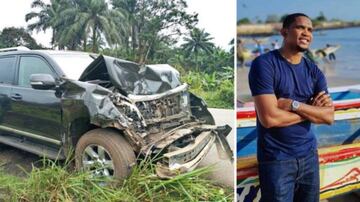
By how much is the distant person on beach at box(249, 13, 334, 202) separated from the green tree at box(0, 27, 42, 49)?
1.18 m

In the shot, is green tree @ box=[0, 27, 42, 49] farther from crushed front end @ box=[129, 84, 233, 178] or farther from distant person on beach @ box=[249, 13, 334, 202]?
distant person on beach @ box=[249, 13, 334, 202]

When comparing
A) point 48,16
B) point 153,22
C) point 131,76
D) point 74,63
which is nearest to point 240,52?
point 153,22

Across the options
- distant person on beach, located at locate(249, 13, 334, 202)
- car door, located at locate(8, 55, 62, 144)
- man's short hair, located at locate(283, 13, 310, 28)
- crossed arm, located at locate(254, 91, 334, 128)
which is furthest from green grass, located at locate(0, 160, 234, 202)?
man's short hair, located at locate(283, 13, 310, 28)

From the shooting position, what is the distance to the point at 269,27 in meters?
2.62

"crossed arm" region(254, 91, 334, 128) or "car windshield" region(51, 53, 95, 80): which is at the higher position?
"car windshield" region(51, 53, 95, 80)

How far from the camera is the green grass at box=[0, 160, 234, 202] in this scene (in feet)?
7.94

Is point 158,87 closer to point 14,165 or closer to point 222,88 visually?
point 222,88

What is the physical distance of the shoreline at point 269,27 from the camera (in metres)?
2.54

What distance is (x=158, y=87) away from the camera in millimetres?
2457

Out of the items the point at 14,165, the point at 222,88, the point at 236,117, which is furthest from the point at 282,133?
the point at 14,165

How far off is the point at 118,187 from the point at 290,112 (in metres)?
0.99

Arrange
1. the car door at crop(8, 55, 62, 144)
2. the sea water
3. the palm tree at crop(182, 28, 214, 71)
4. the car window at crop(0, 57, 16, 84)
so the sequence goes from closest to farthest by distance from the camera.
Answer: the palm tree at crop(182, 28, 214, 71), the car door at crop(8, 55, 62, 144), the car window at crop(0, 57, 16, 84), the sea water

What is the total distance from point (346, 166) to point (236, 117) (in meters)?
0.91

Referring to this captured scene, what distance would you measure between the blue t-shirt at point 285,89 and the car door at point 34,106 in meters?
1.05
